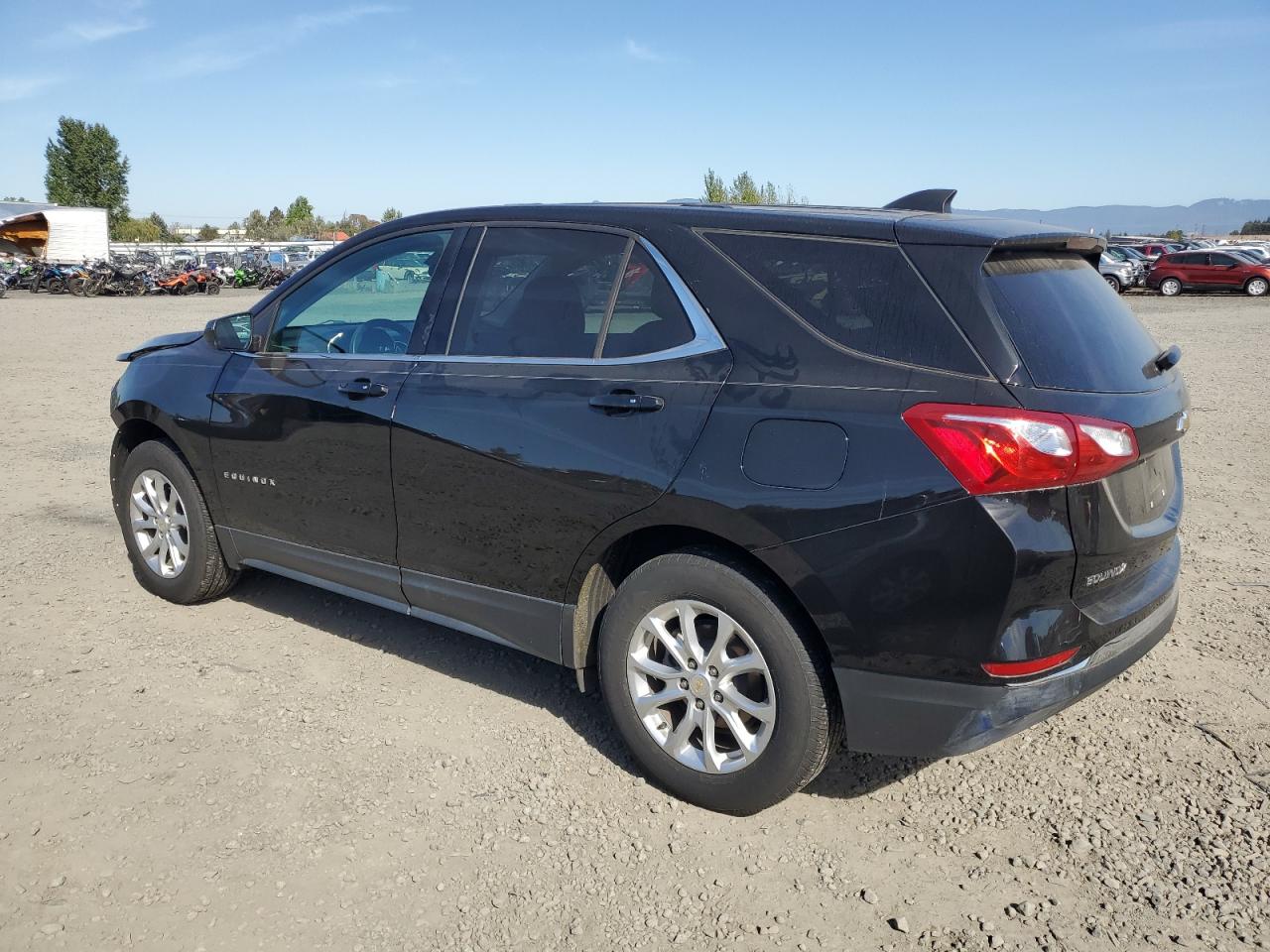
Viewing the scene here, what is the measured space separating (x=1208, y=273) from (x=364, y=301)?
1503 inches

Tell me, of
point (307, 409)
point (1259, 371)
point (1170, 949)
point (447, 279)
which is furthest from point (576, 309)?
point (1259, 371)

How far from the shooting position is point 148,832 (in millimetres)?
3127

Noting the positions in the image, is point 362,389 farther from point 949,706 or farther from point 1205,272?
point 1205,272

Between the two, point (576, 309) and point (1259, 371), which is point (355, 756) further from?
point (1259, 371)

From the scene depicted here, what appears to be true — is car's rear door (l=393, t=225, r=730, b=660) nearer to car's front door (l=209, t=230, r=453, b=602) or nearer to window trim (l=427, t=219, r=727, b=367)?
window trim (l=427, t=219, r=727, b=367)

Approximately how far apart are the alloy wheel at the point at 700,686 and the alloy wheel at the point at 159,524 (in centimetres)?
260

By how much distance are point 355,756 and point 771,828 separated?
56.2 inches

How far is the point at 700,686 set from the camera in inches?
126

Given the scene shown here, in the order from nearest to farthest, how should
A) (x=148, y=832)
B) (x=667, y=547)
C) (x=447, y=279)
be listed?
(x=148, y=832)
(x=667, y=547)
(x=447, y=279)

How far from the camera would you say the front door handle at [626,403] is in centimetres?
323

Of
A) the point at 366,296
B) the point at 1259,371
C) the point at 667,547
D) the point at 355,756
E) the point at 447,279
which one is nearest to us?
the point at 667,547

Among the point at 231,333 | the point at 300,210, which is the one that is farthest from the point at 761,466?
the point at 300,210

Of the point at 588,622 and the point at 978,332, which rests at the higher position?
the point at 978,332

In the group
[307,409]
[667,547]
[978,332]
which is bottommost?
[667,547]
